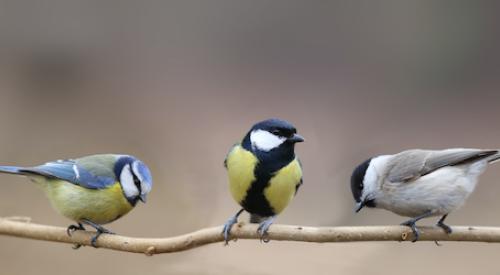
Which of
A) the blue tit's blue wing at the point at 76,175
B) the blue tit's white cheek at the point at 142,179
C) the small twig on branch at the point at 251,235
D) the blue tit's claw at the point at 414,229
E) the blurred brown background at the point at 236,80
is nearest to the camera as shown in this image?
the small twig on branch at the point at 251,235

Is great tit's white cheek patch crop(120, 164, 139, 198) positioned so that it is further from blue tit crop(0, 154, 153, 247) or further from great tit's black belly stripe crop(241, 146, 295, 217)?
great tit's black belly stripe crop(241, 146, 295, 217)

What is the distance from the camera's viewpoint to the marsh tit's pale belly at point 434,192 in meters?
2.14

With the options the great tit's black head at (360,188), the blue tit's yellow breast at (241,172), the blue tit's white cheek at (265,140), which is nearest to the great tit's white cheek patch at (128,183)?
the blue tit's yellow breast at (241,172)

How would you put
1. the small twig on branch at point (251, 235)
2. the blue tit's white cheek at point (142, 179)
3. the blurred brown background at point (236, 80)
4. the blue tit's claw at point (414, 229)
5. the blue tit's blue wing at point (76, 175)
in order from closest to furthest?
1. the small twig on branch at point (251, 235)
2. the blue tit's claw at point (414, 229)
3. the blue tit's white cheek at point (142, 179)
4. the blue tit's blue wing at point (76, 175)
5. the blurred brown background at point (236, 80)

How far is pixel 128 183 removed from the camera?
2145 millimetres

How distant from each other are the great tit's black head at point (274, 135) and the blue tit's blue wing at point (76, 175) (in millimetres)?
524

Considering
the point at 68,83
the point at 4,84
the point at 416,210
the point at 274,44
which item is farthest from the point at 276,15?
the point at 416,210

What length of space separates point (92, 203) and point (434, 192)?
1.13 m

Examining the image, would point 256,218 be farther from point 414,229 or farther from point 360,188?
point 414,229

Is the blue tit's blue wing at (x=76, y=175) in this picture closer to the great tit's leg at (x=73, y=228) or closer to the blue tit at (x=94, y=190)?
the blue tit at (x=94, y=190)

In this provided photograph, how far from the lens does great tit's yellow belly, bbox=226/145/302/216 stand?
6.72 ft

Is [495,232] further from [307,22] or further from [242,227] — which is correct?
[307,22]

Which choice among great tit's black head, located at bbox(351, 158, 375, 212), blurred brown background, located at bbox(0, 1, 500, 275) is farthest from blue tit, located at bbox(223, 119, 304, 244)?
blurred brown background, located at bbox(0, 1, 500, 275)

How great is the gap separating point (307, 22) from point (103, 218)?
12.6ft
